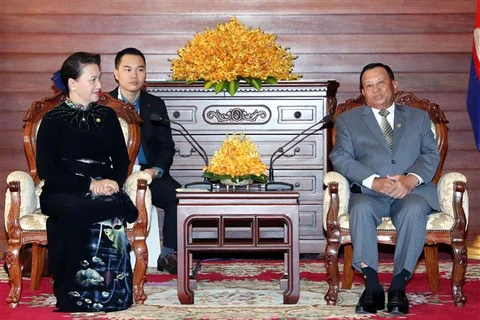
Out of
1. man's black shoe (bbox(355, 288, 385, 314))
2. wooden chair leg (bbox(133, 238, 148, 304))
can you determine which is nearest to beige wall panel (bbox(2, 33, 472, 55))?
wooden chair leg (bbox(133, 238, 148, 304))

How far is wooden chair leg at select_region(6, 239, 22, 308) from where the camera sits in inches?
171

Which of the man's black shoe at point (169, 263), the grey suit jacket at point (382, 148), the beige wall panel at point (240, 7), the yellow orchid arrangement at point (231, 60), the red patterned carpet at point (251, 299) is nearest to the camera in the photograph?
the red patterned carpet at point (251, 299)

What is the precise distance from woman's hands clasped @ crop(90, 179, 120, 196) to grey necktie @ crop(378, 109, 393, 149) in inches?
58.0

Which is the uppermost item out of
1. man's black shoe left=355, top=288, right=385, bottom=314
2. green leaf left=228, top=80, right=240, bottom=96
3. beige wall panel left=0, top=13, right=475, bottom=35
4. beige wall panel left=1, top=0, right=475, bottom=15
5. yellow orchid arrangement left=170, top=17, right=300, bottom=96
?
beige wall panel left=1, top=0, right=475, bottom=15

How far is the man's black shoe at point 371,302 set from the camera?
4.09 m

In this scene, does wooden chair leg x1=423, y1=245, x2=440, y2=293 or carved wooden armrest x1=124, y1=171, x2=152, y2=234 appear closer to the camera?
carved wooden armrest x1=124, y1=171, x2=152, y2=234

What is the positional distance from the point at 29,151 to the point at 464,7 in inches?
129

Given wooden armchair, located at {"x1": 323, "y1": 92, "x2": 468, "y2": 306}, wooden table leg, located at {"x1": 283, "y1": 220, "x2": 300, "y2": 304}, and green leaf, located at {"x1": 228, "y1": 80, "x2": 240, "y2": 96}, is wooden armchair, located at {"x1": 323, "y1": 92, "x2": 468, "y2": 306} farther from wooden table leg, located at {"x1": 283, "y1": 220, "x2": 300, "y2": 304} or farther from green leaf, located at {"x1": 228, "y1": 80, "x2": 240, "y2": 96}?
green leaf, located at {"x1": 228, "y1": 80, "x2": 240, "y2": 96}

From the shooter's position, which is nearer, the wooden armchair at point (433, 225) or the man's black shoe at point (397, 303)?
the man's black shoe at point (397, 303)

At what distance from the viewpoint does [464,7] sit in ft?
20.5

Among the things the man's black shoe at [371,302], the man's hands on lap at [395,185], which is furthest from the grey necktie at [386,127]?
the man's black shoe at [371,302]

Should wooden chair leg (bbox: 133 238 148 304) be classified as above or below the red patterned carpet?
above

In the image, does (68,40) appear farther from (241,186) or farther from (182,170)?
(241,186)

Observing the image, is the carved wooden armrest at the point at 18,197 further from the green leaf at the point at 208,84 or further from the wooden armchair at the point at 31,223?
the green leaf at the point at 208,84
